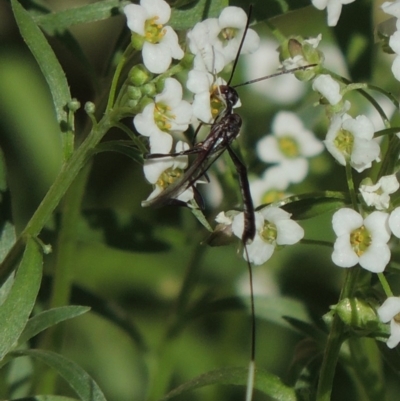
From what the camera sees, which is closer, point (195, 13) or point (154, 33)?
point (154, 33)

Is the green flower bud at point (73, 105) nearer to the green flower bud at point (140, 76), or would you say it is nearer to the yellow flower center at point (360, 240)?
the green flower bud at point (140, 76)

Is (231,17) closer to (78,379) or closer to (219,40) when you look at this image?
(219,40)

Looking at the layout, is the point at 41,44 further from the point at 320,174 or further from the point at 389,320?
the point at 320,174

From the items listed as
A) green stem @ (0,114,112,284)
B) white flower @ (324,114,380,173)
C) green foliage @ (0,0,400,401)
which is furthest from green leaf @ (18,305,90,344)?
white flower @ (324,114,380,173)

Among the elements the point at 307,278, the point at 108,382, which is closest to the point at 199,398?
the point at 108,382

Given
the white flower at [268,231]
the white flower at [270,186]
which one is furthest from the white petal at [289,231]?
the white flower at [270,186]

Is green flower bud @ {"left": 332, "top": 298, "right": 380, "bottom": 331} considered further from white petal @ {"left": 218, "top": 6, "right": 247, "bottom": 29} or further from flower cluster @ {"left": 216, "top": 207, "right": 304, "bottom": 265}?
white petal @ {"left": 218, "top": 6, "right": 247, "bottom": 29}

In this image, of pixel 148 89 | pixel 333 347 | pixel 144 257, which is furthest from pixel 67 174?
pixel 144 257
